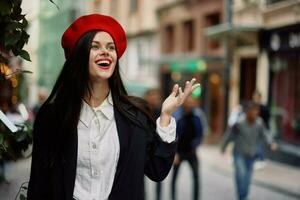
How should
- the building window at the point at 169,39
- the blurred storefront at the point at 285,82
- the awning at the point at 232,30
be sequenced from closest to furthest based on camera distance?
the blurred storefront at the point at 285,82
the awning at the point at 232,30
the building window at the point at 169,39

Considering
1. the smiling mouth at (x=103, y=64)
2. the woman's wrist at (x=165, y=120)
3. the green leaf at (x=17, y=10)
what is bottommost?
the woman's wrist at (x=165, y=120)

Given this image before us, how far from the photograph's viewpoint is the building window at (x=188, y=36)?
28600 millimetres

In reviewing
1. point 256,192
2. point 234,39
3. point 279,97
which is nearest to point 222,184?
point 256,192

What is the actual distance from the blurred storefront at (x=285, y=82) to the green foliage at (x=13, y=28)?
14.2 m

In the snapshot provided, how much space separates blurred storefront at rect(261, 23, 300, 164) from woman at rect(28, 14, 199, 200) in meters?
14.2

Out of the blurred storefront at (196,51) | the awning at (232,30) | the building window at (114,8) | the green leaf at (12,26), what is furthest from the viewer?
the building window at (114,8)

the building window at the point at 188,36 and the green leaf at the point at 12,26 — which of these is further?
the building window at the point at 188,36

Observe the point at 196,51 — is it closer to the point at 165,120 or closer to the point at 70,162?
the point at 165,120

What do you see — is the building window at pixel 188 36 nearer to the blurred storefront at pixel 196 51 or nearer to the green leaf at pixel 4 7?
the blurred storefront at pixel 196 51

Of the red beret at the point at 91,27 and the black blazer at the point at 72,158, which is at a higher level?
the red beret at the point at 91,27

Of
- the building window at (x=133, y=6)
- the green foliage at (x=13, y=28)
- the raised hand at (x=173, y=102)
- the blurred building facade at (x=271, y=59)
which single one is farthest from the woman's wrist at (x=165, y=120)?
the building window at (x=133, y=6)

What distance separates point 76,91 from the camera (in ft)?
10.2

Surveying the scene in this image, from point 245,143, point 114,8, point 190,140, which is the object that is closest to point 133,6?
point 114,8

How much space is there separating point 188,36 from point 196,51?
1.61 meters
